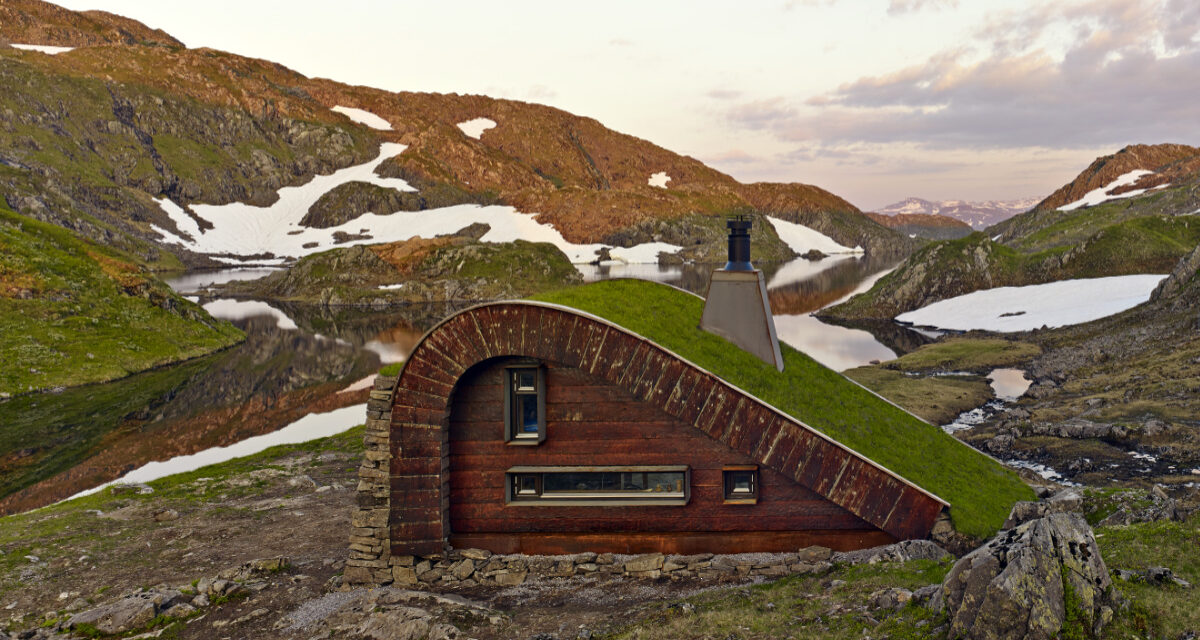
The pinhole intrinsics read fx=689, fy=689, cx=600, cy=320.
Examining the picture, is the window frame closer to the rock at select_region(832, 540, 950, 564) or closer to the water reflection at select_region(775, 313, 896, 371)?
the rock at select_region(832, 540, 950, 564)

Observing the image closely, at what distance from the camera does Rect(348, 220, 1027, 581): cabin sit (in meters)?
17.7

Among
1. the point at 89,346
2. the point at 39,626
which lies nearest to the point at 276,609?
the point at 39,626

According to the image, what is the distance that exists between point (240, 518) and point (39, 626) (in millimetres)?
9631

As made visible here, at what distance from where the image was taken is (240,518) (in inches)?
1100

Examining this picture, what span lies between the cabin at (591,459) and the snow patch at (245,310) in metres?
85.0

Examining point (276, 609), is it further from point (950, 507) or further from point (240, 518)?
point (950, 507)

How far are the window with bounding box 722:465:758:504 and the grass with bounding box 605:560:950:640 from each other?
91.0 inches

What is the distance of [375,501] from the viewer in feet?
62.0

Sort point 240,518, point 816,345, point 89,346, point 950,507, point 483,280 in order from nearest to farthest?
1. point 950,507
2. point 240,518
3. point 89,346
4. point 816,345
5. point 483,280

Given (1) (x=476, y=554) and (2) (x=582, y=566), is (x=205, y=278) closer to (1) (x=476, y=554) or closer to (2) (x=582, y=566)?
(1) (x=476, y=554)

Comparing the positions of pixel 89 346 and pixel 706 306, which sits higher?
pixel 706 306

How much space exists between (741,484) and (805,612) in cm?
486

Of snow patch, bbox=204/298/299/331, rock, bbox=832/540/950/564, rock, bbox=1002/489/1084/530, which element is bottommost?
rock, bbox=832/540/950/564

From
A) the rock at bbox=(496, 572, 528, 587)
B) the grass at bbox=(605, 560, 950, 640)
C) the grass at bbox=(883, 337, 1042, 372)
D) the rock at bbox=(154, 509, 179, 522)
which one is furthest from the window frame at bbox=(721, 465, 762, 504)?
the grass at bbox=(883, 337, 1042, 372)
